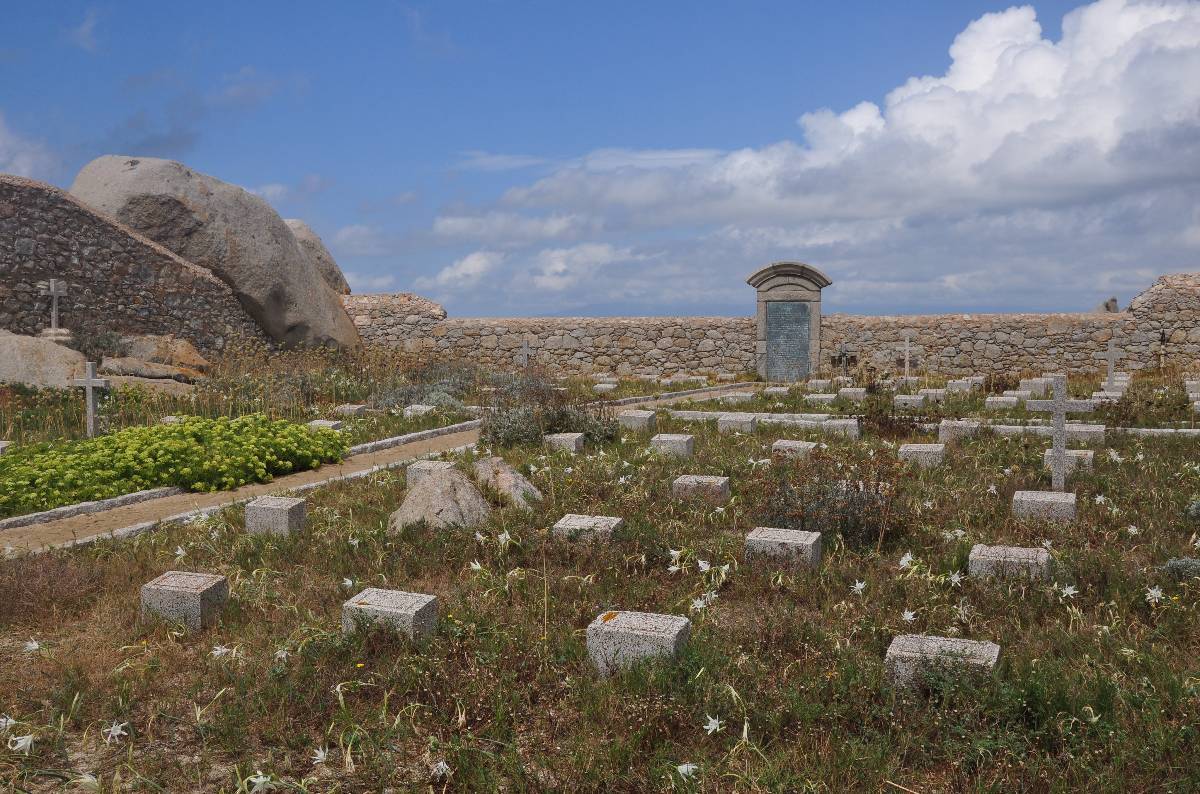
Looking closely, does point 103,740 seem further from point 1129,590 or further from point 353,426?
point 353,426

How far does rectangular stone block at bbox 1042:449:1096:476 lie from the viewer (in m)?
8.52

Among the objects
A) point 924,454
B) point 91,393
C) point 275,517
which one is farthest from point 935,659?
point 91,393

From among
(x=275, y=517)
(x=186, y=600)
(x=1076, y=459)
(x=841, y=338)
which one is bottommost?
(x=186, y=600)

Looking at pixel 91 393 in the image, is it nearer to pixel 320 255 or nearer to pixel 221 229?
pixel 221 229

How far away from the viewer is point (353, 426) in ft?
38.7

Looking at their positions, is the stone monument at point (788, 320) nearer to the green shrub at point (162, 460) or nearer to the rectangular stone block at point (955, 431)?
the rectangular stone block at point (955, 431)

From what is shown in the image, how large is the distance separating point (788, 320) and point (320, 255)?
41.0 ft

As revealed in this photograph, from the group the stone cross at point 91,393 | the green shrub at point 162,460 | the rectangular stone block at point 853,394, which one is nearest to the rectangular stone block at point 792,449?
the green shrub at point 162,460

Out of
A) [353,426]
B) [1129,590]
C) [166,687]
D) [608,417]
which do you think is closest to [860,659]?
[1129,590]

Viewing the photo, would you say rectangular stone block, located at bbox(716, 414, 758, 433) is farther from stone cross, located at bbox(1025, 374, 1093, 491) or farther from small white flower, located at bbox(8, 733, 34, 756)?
small white flower, located at bbox(8, 733, 34, 756)

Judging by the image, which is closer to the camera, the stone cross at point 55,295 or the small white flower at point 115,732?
the small white flower at point 115,732

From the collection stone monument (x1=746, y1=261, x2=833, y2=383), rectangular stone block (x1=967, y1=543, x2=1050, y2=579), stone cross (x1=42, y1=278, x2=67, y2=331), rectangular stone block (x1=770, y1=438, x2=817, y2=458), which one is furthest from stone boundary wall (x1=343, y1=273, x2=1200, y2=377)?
rectangular stone block (x1=967, y1=543, x2=1050, y2=579)

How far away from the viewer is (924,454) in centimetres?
890

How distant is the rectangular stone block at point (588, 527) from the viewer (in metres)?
6.02
